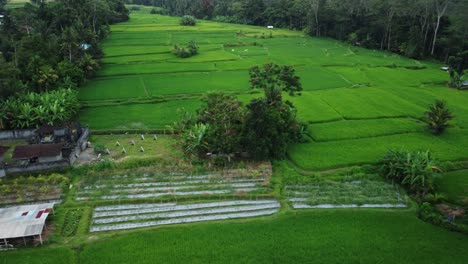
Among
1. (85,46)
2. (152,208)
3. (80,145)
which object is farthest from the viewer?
(85,46)

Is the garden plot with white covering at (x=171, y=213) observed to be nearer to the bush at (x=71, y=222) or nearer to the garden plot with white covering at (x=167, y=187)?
the bush at (x=71, y=222)

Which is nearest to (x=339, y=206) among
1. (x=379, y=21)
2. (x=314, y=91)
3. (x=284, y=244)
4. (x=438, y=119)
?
(x=284, y=244)

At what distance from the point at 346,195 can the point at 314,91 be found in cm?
2121

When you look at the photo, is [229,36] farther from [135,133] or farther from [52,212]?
[52,212]

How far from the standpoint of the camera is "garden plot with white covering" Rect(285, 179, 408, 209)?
2033cm

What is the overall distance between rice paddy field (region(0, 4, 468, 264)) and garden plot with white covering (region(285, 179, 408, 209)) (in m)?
0.08

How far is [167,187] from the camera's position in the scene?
22.0 meters

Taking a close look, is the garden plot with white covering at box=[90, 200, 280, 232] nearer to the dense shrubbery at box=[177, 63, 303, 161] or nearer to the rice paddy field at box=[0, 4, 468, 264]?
the rice paddy field at box=[0, 4, 468, 264]

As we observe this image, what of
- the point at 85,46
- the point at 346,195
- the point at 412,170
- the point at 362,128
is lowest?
the point at 346,195

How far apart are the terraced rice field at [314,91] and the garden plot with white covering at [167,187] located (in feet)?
14.4

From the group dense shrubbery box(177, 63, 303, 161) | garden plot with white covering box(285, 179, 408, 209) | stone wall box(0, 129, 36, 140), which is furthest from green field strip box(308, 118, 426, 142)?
stone wall box(0, 129, 36, 140)

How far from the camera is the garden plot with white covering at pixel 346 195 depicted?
20.3 m

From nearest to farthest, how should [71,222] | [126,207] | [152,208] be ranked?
[71,222] < [152,208] < [126,207]

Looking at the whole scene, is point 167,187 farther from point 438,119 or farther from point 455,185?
point 438,119
